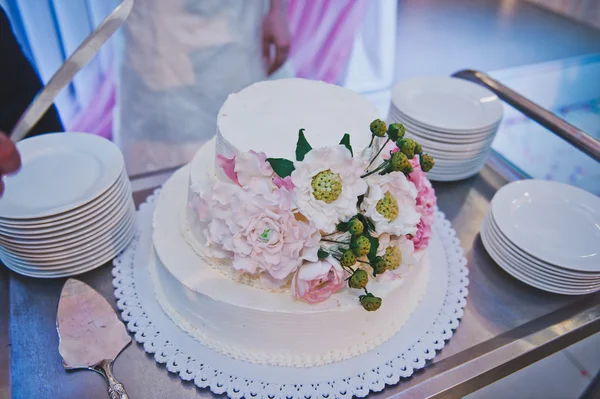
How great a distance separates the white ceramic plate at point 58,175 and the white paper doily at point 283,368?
0.26m

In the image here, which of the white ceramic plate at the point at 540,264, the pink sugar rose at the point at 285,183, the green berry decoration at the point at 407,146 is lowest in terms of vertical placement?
the white ceramic plate at the point at 540,264

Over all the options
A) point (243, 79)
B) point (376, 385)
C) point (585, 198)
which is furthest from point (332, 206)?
point (243, 79)

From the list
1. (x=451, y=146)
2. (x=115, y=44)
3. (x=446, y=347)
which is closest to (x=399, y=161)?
(x=446, y=347)

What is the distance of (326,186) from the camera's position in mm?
1000

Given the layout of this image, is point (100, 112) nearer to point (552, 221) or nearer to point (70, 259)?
point (70, 259)

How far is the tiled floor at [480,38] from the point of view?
14.5ft

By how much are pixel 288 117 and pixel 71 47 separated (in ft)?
6.38

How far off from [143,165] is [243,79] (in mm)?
867

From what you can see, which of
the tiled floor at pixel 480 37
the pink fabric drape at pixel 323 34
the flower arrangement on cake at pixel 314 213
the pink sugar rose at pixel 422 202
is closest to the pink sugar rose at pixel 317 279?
the flower arrangement on cake at pixel 314 213

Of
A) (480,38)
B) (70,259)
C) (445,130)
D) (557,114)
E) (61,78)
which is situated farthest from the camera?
(480,38)

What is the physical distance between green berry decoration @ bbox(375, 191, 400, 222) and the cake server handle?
0.74 meters

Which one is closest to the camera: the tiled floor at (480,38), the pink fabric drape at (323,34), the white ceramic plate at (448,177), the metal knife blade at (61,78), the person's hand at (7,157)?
the person's hand at (7,157)

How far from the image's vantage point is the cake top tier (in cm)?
118

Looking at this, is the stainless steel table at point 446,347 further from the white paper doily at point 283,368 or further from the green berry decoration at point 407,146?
the green berry decoration at point 407,146
